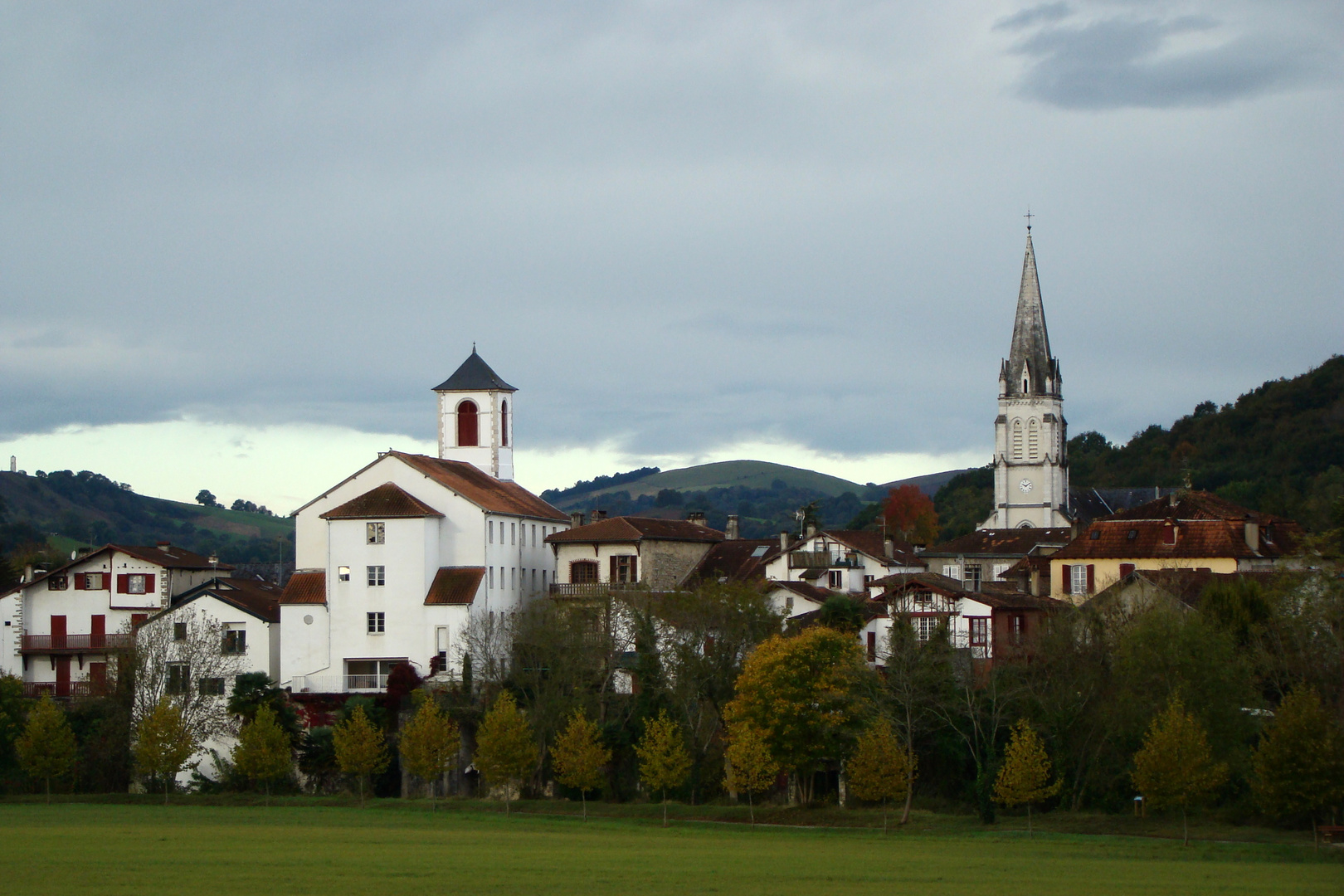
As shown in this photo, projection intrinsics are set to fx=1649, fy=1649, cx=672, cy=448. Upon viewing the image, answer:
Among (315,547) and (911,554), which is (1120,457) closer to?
(911,554)

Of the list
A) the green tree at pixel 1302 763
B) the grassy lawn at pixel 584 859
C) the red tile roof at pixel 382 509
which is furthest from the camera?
the red tile roof at pixel 382 509

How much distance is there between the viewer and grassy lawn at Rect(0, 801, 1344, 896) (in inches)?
1422

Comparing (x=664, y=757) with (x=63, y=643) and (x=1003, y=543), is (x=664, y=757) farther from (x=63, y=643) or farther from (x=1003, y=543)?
(x=1003, y=543)

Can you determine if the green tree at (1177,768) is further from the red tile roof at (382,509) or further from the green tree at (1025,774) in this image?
the red tile roof at (382,509)

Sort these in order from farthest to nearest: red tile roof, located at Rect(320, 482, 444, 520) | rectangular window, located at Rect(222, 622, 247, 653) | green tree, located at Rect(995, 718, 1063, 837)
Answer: rectangular window, located at Rect(222, 622, 247, 653) < red tile roof, located at Rect(320, 482, 444, 520) < green tree, located at Rect(995, 718, 1063, 837)

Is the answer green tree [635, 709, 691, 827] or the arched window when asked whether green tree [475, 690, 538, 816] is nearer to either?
green tree [635, 709, 691, 827]

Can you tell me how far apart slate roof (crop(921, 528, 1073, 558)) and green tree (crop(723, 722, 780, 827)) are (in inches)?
1770

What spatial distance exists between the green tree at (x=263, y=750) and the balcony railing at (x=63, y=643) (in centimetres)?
1815

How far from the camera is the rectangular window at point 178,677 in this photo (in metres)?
70.5

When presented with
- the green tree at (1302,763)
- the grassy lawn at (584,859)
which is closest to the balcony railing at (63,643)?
the grassy lawn at (584,859)

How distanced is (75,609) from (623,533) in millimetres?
27649

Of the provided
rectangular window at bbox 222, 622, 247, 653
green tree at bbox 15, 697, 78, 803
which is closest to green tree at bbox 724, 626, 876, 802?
rectangular window at bbox 222, 622, 247, 653

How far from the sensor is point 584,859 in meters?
42.2

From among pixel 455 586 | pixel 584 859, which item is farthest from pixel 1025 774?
pixel 455 586
